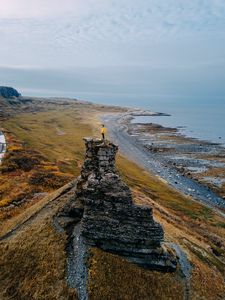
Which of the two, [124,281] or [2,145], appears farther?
[2,145]

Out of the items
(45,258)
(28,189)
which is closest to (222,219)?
(28,189)

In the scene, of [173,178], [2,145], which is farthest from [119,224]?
[2,145]

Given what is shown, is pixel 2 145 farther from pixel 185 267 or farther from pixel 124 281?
pixel 124 281

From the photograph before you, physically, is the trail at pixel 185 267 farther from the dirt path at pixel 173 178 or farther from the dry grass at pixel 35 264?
the dirt path at pixel 173 178

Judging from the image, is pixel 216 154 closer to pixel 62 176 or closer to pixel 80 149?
pixel 80 149

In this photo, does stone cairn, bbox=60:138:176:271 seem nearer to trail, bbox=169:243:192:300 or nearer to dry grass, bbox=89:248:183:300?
dry grass, bbox=89:248:183:300

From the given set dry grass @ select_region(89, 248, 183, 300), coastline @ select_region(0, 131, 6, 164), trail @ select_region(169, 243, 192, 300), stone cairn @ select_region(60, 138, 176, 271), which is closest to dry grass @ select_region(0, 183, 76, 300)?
dry grass @ select_region(89, 248, 183, 300)

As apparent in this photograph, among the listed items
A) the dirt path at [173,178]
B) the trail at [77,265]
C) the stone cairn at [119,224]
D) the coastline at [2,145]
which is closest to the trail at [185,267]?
the stone cairn at [119,224]

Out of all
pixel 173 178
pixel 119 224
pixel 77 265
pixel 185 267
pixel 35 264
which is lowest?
pixel 173 178

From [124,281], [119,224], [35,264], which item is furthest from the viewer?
[119,224]
